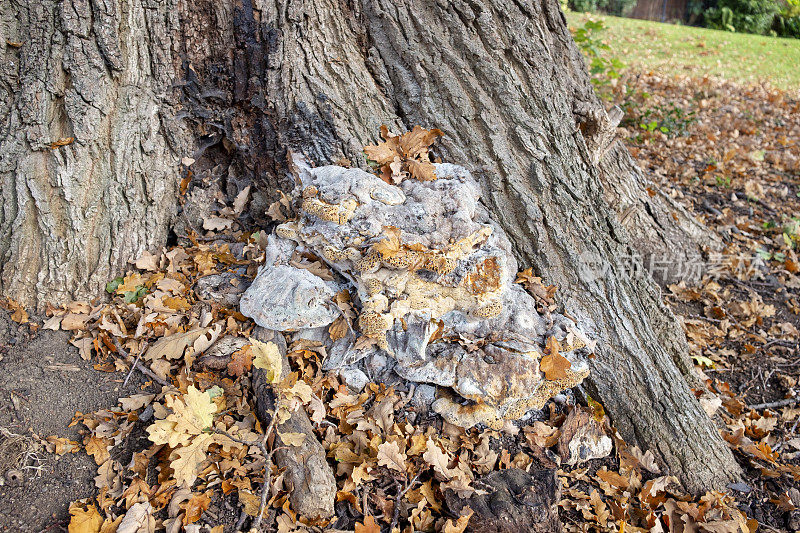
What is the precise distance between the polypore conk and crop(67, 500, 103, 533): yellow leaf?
3.77 ft

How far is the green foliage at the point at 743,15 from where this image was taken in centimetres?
1894

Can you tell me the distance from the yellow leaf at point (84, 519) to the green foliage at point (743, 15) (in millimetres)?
24376

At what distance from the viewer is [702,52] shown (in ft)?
42.5

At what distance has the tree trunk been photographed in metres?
2.89

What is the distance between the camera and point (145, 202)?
3291 millimetres

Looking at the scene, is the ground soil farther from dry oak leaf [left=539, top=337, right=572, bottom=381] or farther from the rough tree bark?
dry oak leaf [left=539, top=337, right=572, bottom=381]

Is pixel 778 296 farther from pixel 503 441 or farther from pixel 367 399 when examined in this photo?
pixel 367 399

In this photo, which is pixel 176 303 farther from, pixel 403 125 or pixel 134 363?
pixel 403 125

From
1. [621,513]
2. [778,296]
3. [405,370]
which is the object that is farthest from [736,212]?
[405,370]

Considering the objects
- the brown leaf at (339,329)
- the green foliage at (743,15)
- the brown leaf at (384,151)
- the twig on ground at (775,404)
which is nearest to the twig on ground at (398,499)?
the brown leaf at (339,329)

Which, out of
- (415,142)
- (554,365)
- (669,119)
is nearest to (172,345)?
(415,142)

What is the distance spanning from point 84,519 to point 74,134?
2.14 metres

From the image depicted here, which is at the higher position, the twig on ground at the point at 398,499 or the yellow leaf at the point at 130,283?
the yellow leaf at the point at 130,283

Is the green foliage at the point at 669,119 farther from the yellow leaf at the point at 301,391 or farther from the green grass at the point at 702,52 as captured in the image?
the yellow leaf at the point at 301,391
